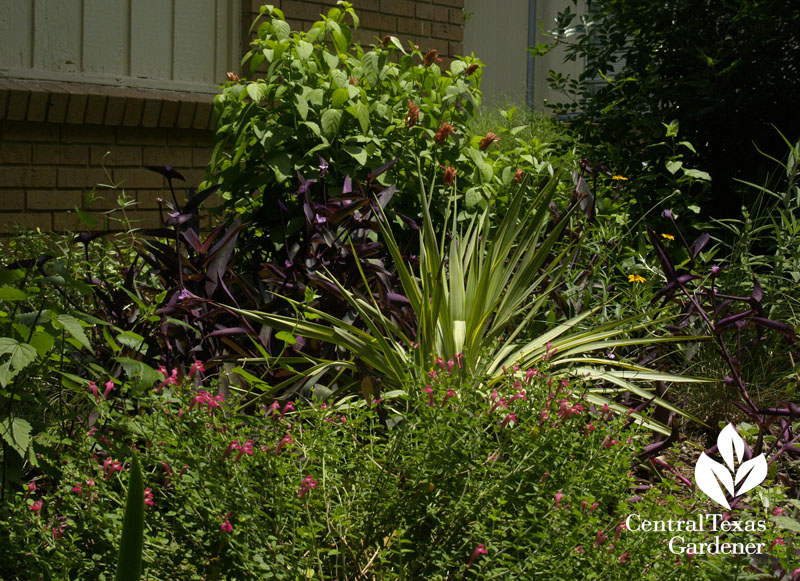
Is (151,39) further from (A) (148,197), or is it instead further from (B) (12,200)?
(B) (12,200)

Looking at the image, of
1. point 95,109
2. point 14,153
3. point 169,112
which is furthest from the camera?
point 169,112

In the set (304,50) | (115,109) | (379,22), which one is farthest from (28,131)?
(379,22)

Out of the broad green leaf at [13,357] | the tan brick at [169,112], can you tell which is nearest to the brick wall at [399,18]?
the tan brick at [169,112]

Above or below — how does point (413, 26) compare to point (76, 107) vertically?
above

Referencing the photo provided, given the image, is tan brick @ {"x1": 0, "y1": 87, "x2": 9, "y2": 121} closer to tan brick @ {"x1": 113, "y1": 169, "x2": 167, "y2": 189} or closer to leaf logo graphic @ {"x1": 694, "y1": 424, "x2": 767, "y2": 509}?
tan brick @ {"x1": 113, "y1": 169, "x2": 167, "y2": 189}

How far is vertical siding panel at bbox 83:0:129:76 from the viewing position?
433 cm

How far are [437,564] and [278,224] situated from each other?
6.20 feet

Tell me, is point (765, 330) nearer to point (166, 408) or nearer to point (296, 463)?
point (296, 463)

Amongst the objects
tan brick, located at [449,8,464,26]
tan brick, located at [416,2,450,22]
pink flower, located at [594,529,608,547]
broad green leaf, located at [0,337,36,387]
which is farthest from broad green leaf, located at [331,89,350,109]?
tan brick, located at [449,8,464,26]

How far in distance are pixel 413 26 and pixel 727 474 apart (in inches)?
159

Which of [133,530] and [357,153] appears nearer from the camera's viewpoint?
[133,530]

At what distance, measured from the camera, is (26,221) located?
4195mm

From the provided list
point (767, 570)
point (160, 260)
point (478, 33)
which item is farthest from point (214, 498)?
point (478, 33)

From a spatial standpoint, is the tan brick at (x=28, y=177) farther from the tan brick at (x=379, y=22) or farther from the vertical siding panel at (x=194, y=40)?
the tan brick at (x=379, y=22)
